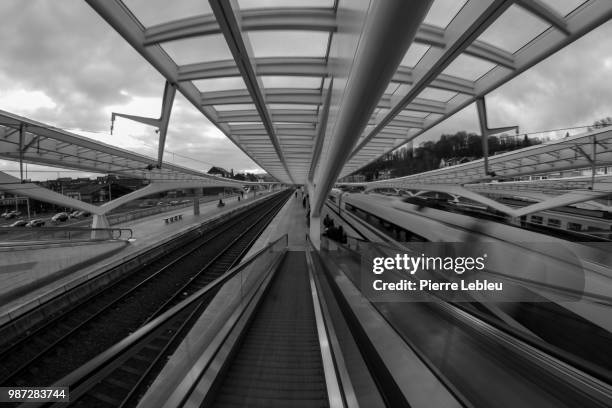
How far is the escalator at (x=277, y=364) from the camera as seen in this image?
2.37 metres

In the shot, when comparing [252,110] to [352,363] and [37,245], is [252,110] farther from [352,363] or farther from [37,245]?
[37,245]

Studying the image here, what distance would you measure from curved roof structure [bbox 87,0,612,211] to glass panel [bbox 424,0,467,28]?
13 mm

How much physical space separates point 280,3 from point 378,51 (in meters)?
2.88

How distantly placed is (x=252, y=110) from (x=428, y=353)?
8.20 metres

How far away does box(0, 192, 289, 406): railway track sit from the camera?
4230 millimetres

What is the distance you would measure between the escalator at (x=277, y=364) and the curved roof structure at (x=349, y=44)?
3.11 m

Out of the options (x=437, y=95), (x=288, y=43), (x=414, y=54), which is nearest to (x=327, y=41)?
(x=288, y=43)

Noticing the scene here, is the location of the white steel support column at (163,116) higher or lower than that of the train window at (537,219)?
higher

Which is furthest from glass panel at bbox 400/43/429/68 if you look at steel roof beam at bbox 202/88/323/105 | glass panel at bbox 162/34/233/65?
glass panel at bbox 162/34/233/65

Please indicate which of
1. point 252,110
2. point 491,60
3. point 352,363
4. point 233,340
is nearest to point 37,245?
point 252,110

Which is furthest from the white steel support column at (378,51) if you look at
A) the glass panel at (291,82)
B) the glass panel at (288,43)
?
the glass panel at (291,82)

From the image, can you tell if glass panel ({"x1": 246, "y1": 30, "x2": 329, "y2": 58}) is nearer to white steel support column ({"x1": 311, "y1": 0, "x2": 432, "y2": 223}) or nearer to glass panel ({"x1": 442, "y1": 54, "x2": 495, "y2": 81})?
white steel support column ({"x1": 311, "y1": 0, "x2": 432, "y2": 223})

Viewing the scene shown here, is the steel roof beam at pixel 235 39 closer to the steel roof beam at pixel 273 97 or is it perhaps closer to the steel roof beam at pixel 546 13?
the steel roof beam at pixel 273 97

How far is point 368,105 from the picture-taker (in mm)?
2656
